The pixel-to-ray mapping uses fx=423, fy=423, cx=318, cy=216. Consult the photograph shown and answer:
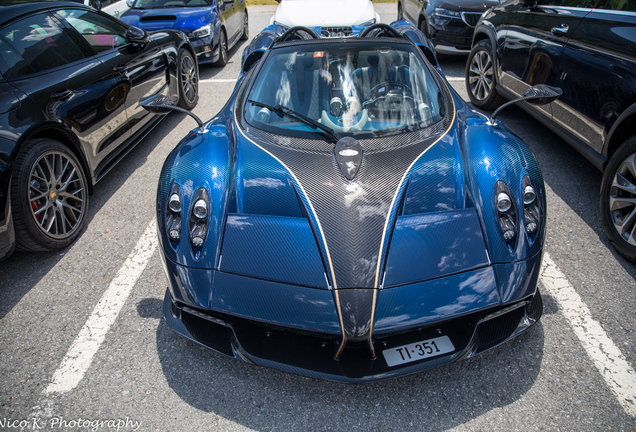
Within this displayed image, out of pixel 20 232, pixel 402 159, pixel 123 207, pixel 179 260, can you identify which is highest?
pixel 402 159

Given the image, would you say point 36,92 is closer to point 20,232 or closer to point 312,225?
point 20,232

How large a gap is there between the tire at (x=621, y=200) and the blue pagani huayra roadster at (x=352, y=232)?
0.68 meters

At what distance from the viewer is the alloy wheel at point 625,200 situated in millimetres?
2660

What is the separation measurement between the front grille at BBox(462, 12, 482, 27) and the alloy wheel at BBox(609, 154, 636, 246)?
4275 millimetres

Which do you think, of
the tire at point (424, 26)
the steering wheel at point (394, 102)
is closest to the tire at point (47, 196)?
the steering wheel at point (394, 102)

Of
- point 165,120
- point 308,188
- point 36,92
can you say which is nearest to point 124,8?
point 165,120

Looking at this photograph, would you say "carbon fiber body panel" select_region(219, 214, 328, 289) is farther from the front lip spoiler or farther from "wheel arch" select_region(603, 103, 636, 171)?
"wheel arch" select_region(603, 103, 636, 171)

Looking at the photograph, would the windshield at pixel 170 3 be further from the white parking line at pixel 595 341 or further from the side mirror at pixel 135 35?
the white parking line at pixel 595 341

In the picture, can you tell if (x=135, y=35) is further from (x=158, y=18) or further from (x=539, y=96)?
(x=539, y=96)

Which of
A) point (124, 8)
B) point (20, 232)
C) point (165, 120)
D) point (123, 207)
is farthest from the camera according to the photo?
point (124, 8)

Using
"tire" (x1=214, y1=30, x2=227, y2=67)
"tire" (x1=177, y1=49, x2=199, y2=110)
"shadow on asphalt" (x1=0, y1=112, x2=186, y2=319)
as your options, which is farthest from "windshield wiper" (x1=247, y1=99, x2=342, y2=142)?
"tire" (x1=214, y1=30, x2=227, y2=67)

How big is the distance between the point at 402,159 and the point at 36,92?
2.57 meters

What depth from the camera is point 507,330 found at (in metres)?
1.84

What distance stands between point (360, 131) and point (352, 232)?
0.84 meters
